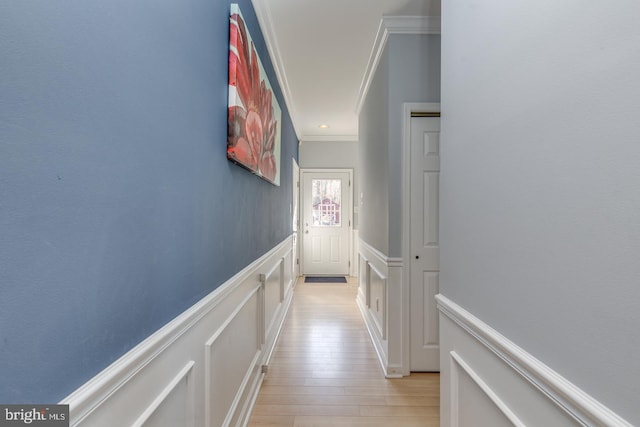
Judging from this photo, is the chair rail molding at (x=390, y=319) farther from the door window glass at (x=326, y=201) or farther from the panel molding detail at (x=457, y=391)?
the door window glass at (x=326, y=201)

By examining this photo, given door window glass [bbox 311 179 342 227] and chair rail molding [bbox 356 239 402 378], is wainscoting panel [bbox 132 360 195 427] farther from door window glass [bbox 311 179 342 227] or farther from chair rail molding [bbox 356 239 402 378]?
door window glass [bbox 311 179 342 227]

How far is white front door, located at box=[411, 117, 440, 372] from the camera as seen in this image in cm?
237

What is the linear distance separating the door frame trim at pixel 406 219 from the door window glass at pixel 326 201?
3.36 metres

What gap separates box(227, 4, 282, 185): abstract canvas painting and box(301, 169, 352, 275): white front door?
3.53 metres

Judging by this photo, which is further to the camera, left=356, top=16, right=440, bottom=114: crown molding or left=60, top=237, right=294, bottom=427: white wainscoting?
left=356, top=16, right=440, bottom=114: crown molding

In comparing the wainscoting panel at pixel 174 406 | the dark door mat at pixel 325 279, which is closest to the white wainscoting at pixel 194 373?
the wainscoting panel at pixel 174 406

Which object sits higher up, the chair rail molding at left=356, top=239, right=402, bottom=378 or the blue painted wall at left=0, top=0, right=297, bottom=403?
the blue painted wall at left=0, top=0, right=297, bottom=403

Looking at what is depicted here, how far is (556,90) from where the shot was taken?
67 cm

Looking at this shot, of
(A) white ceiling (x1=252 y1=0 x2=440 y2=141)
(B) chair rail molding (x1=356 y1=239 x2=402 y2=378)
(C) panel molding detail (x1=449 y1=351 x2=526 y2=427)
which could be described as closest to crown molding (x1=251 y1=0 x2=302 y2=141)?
(A) white ceiling (x1=252 y1=0 x2=440 y2=141)

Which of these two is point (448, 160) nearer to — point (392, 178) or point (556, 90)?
point (556, 90)

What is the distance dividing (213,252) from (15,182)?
0.78 m

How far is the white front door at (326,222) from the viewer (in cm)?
568

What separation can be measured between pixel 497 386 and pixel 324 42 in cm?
254

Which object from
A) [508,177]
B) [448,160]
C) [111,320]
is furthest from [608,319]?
[111,320]
